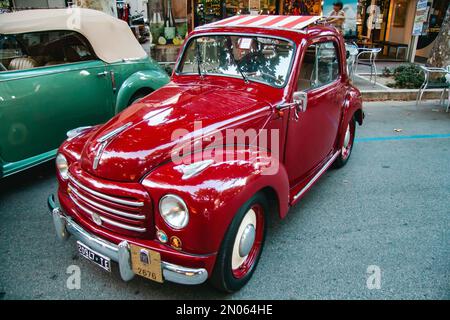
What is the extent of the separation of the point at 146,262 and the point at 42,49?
3.57 metres

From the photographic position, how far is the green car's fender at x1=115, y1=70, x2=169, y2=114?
4.77m

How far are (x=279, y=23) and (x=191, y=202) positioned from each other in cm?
222

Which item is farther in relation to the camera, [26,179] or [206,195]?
[26,179]

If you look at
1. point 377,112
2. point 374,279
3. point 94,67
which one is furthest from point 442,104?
point 94,67

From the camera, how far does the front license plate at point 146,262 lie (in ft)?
6.84

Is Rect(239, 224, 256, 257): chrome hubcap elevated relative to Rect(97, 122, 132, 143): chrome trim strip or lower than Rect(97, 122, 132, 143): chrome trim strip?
lower

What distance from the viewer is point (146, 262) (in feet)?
6.92

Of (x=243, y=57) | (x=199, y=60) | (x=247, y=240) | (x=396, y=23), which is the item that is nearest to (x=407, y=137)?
(x=243, y=57)

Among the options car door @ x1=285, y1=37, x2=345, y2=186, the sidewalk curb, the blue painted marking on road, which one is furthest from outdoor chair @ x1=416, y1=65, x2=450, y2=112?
car door @ x1=285, y1=37, x2=345, y2=186

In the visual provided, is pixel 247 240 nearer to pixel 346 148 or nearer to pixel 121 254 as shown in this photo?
pixel 121 254

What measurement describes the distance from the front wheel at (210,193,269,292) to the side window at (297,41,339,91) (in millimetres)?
1269

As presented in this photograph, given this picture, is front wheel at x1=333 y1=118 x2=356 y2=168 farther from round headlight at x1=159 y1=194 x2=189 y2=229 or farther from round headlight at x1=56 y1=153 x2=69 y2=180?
round headlight at x1=56 y1=153 x2=69 y2=180

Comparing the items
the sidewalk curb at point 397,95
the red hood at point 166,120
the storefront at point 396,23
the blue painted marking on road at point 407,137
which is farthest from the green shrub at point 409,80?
the red hood at point 166,120
